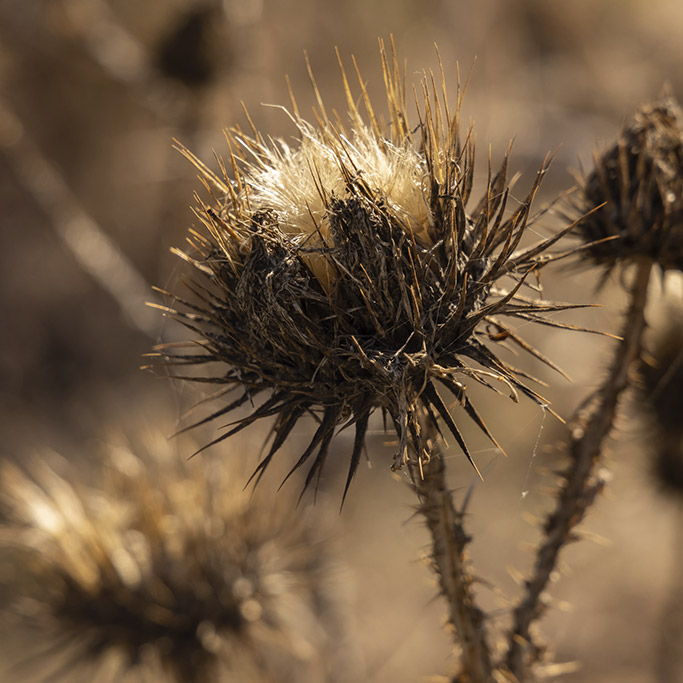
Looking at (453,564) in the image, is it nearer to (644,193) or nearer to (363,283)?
(363,283)

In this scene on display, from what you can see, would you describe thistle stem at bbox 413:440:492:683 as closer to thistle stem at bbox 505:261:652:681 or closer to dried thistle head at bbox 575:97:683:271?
thistle stem at bbox 505:261:652:681

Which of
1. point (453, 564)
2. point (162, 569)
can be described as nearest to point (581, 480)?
point (453, 564)

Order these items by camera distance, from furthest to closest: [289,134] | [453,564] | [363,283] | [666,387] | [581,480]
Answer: [289,134] < [666,387] < [581,480] < [453,564] < [363,283]

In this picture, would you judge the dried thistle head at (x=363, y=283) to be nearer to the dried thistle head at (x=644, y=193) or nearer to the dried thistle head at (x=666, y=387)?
the dried thistle head at (x=644, y=193)

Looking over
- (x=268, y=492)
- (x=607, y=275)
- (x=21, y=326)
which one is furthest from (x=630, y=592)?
(x=21, y=326)

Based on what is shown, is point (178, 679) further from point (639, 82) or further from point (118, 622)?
point (639, 82)

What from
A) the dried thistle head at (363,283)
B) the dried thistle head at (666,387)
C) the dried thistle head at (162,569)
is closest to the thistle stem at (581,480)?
the dried thistle head at (363,283)
